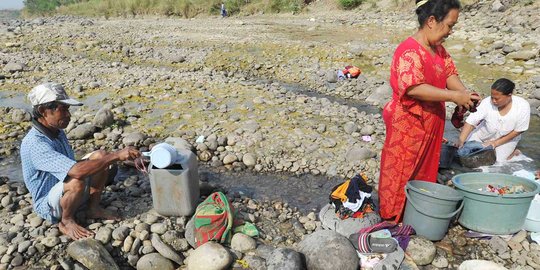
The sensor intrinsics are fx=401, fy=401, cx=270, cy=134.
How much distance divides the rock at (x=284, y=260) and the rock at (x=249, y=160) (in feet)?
8.04

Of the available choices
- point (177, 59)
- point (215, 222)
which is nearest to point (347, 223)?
point (215, 222)

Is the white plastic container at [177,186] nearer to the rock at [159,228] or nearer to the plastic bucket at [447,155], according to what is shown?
the rock at [159,228]

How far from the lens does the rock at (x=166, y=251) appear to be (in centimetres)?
355

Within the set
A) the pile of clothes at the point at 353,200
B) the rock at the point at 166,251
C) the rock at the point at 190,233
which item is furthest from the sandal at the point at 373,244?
the rock at the point at 166,251

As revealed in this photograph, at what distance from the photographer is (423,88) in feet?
10.6

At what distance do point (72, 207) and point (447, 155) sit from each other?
15.1 feet

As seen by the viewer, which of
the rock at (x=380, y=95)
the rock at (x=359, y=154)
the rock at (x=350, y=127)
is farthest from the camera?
the rock at (x=380, y=95)

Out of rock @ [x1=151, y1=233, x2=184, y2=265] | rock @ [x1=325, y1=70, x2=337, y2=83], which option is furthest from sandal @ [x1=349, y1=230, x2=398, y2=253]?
rock @ [x1=325, y1=70, x2=337, y2=83]

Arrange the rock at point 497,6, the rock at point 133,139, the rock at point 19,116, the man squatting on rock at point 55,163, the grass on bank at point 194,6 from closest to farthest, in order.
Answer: the man squatting on rock at point 55,163, the rock at point 133,139, the rock at point 19,116, the rock at point 497,6, the grass on bank at point 194,6

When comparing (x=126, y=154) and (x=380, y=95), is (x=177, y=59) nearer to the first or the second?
(x=380, y=95)

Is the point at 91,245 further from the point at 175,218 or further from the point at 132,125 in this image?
the point at 132,125

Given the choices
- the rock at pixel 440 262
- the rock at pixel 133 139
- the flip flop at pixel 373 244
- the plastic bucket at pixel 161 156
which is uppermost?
the plastic bucket at pixel 161 156

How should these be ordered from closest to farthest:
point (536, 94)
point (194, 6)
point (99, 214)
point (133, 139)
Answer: point (99, 214) → point (133, 139) → point (536, 94) → point (194, 6)

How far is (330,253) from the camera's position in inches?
131
